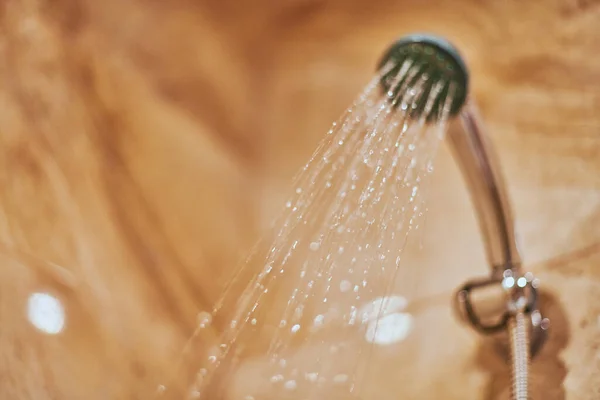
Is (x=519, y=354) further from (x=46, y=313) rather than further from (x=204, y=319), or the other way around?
(x=46, y=313)

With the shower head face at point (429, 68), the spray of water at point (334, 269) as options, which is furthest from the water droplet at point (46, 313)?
the shower head face at point (429, 68)

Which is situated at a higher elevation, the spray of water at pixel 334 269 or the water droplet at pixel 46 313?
the spray of water at pixel 334 269

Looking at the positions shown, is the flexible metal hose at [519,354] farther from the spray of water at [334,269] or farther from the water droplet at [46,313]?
the water droplet at [46,313]

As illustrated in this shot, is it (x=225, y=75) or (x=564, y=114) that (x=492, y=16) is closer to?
(x=564, y=114)

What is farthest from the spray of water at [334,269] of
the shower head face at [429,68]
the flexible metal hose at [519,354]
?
the flexible metal hose at [519,354]

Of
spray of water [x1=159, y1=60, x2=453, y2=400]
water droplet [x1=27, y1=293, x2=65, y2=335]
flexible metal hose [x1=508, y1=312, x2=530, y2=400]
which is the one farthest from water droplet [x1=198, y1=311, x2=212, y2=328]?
flexible metal hose [x1=508, y1=312, x2=530, y2=400]

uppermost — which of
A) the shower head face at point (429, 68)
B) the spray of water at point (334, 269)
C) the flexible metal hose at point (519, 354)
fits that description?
the shower head face at point (429, 68)

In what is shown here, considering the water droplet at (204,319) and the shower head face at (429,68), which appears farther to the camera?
the water droplet at (204,319)

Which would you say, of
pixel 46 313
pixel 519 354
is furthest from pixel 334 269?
pixel 46 313
